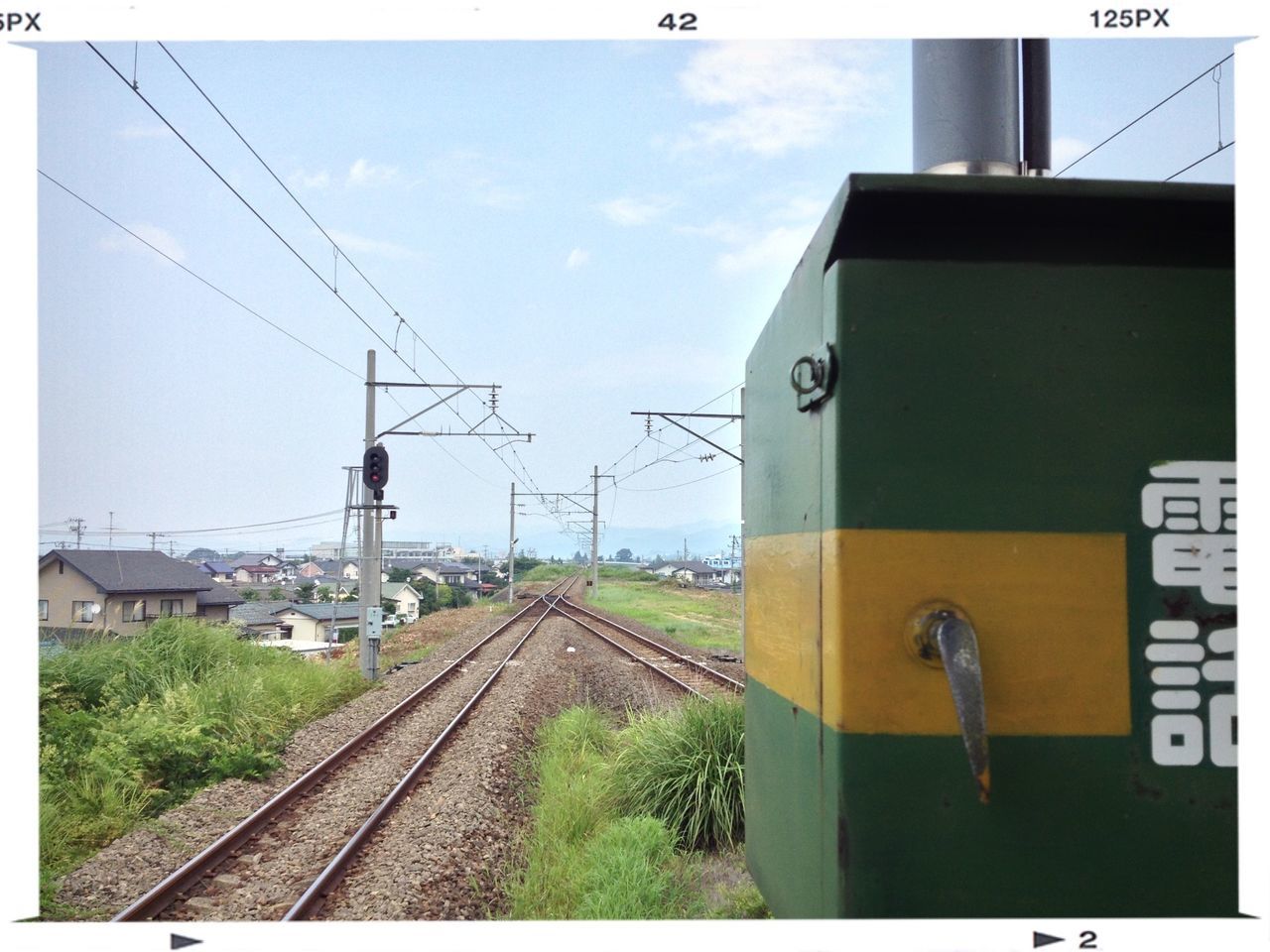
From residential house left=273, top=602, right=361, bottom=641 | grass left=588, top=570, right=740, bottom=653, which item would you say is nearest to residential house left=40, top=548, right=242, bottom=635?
grass left=588, top=570, right=740, bottom=653

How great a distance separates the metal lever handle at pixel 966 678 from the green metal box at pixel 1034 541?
0.05 meters

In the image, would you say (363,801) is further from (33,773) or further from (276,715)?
(33,773)

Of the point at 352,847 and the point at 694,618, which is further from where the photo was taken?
the point at 694,618

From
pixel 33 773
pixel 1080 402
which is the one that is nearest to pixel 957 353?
pixel 1080 402

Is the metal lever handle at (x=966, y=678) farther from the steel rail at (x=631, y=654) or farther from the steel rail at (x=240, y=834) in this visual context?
the steel rail at (x=631, y=654)

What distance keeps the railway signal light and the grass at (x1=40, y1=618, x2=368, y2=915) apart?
318cm

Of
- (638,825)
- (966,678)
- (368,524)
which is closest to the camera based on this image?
(966,678)

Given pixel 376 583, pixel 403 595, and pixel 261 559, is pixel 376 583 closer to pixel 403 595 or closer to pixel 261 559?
pixel 403 595

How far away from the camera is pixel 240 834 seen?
20.7 ft

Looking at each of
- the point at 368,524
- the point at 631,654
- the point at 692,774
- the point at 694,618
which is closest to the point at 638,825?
the point at 692,774

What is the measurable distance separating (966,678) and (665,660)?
14498 mm

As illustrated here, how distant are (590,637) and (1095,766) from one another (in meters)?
19.8

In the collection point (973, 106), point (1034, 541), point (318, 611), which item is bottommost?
point (318, 611)

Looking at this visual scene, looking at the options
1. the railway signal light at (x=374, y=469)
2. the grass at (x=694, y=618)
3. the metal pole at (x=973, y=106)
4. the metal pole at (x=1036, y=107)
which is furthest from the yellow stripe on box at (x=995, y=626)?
the grass at (x=694, y=618)
